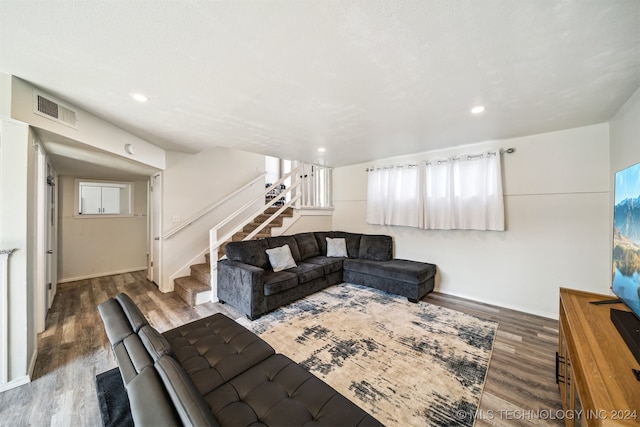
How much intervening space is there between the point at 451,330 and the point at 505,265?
143 centimetres

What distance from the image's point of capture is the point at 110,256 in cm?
477

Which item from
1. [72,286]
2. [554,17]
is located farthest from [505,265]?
[72,286]

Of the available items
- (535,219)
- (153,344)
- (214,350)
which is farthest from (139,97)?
(535,219)

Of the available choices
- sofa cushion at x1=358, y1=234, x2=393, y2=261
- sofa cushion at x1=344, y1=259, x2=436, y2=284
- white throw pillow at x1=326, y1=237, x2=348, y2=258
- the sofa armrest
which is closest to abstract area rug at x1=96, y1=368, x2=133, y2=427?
the sofa armrest

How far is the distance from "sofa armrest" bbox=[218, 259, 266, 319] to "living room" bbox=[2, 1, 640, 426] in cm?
146

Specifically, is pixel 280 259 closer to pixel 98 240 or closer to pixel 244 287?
pixel 244 287

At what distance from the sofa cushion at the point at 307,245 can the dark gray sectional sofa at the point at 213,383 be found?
8.50ft

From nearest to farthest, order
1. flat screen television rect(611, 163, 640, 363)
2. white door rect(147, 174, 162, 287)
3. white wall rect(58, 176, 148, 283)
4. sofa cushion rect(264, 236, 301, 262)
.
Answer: flat screen television rect(611, 163, 640, 363), sofa cushion rect(264, 236, 301, 262), white door rect(147, 174, 162, 287), white wall rect(58, 176, 148, 283)

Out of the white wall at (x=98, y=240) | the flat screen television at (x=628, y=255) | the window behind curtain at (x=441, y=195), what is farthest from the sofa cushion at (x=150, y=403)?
the white wall at (x=98, y=240)

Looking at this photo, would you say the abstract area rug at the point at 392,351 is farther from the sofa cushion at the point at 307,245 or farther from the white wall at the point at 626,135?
the white wall at the point at 626,135

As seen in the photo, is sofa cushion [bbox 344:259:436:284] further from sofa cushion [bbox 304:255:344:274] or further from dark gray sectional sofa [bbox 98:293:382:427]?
dark gray sectional sofa [bbox 98:293:382:427]

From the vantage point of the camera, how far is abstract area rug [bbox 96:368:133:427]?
1.07 metres

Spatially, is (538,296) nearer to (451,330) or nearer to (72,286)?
(451,330)

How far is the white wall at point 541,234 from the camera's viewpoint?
2658 millimetres
